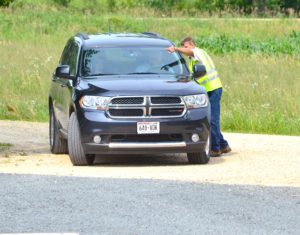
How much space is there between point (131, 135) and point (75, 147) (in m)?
0.76

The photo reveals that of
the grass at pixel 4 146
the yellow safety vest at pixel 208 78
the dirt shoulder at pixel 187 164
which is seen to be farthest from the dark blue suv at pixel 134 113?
the grass at pixel 4 146

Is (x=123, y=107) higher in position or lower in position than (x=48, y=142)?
higher

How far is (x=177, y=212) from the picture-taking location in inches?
459

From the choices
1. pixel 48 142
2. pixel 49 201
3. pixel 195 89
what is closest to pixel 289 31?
pixel 48 142

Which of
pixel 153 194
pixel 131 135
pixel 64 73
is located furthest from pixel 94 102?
pixel 153 194

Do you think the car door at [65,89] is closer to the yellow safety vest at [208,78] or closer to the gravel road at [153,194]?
the gravel road at [153,194]

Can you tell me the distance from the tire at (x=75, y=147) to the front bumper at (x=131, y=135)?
4.1 inches

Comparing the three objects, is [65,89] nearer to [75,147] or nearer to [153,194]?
[75,147]

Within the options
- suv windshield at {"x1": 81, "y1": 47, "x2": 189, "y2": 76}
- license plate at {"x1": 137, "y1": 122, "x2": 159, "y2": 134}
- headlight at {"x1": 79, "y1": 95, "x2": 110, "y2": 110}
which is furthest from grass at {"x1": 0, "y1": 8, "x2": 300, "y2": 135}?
headlight at {"x1": 79, "y1": 95, "x2": 110, "y2": 110}

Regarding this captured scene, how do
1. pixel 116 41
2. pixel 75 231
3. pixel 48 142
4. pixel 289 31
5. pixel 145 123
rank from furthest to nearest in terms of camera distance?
1. pixel 289 31
2. pixel 48 142
3. pixel 116 41
4. pixel 145 123
5. pixel 75 231

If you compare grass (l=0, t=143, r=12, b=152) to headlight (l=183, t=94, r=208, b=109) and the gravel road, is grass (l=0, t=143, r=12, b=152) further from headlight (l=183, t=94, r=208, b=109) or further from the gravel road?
headlight (l=183, t=94, r=208, b=109)

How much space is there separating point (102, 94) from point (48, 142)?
469 centimetres

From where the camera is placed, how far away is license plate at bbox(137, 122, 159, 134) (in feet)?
51.9

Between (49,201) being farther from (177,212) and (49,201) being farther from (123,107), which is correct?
(123,107)
